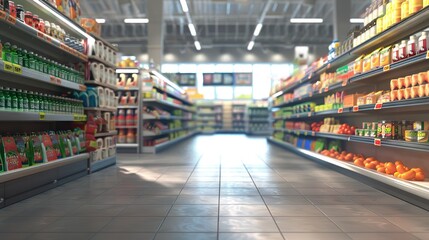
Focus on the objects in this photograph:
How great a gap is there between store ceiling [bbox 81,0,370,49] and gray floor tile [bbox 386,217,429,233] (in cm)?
1291

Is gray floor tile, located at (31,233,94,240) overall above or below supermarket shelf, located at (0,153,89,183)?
below

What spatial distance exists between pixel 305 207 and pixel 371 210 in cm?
58

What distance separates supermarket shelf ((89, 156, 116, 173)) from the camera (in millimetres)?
5438

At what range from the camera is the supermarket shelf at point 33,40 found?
137 inches

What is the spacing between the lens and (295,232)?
2.60 metres

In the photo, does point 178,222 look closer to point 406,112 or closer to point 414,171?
point 414,171

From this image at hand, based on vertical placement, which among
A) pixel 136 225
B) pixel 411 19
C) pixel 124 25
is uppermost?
pixel 124 25

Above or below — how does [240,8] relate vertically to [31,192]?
above

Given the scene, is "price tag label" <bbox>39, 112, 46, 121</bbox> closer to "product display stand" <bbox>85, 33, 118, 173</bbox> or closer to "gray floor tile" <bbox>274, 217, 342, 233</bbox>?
"product display stand" <bbox>85, 33, 118, 173</bbox>

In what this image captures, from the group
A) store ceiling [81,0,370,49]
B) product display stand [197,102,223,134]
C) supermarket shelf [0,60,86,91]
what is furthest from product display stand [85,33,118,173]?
product display stand [197,102,223,134]

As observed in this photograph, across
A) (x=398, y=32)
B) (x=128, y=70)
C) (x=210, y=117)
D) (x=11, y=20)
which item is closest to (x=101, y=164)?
(x=11, y=20)

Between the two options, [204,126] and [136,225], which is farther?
[204,126]

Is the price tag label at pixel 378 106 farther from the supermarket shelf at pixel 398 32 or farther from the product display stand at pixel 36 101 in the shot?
the product display stand at pixel 36 101

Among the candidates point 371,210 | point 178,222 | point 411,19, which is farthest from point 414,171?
point 178,222
